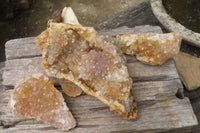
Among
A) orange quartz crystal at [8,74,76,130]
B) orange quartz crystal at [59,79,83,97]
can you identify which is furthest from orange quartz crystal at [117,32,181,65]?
orange quartz crystal at [8,74,76,130]

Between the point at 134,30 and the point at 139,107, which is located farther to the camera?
the point at 134,30

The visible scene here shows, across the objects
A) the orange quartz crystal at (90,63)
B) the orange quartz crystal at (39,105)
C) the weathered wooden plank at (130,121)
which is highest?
the orange quartz crystal at (90,63)

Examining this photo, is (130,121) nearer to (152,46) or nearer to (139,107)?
(139,107)

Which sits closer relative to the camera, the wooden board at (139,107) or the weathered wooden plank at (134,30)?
the wooden board at (139,107)

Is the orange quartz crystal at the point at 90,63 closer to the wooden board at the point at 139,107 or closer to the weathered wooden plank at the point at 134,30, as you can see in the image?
the wooden board at the point at 139,107

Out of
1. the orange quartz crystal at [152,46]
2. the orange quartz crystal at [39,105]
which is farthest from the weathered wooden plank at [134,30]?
the orange quartz crystal at [39,105]

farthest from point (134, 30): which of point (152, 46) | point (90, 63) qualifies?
point (90, 63)

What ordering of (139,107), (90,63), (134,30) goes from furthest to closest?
(134,30) < (139,107) < (90,63)
